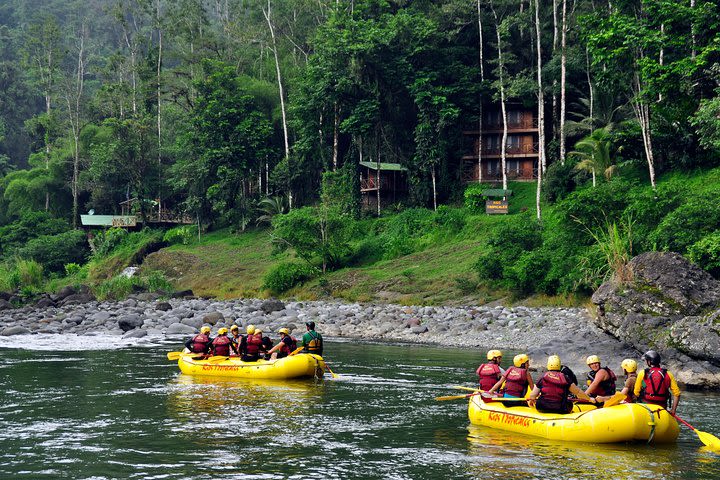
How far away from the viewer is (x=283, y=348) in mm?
20953

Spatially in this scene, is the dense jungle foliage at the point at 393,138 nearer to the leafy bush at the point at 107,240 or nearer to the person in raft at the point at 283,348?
the leafy bush at the point at 107,240

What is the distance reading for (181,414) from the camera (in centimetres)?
1585

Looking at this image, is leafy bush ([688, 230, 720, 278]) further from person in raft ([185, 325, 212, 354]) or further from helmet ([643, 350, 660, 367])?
person in raft ([185, 325, 212, 354])

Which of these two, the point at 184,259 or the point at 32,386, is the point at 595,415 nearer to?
the point at 32,386

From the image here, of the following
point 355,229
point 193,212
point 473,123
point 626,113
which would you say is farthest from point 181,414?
point 193,212

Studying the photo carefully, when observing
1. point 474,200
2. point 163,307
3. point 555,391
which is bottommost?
point 163,307

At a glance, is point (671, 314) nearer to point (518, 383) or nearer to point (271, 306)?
point (518, 383)

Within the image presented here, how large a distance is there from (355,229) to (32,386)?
31.6 m

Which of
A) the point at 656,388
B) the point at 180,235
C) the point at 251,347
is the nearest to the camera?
the point at 656,388

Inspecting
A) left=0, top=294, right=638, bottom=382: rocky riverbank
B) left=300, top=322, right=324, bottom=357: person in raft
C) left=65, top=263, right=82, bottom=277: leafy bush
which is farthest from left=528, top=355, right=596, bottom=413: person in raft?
left=65, top=263, right=82, bottom=277: leafy bush

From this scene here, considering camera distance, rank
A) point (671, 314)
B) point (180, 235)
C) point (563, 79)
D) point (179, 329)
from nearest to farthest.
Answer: point (671, 314)
point (179, 329)
point (563, 79)
point (180, 235)

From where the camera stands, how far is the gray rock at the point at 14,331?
108ft

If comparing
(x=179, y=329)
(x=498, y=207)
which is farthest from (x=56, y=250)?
(x=498, y=207)

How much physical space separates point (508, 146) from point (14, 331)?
35.2m
